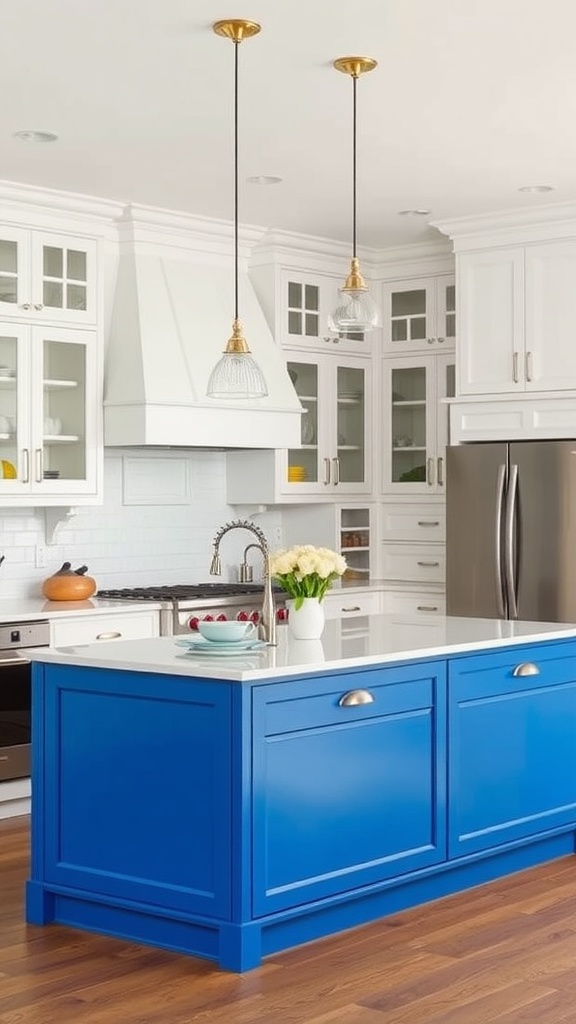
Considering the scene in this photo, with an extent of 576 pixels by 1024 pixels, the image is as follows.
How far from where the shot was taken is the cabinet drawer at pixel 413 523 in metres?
8.05

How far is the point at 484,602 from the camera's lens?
23.8 feet

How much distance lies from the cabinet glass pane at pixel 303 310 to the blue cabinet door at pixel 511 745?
304 cm

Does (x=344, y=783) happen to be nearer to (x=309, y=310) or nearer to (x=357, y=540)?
(x=357, y=540)

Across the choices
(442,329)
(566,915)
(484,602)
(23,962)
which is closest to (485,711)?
(566,915)

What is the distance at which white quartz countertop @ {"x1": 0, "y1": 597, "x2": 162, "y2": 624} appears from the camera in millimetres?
6195

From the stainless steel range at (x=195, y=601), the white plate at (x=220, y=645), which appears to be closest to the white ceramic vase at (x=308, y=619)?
the white plate at (x=220, y=645)

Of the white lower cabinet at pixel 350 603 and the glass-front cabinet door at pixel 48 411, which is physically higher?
the glass-front cabinet door at pixel 48 411

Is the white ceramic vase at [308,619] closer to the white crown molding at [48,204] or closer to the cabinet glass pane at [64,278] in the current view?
the cabinet glass pane at [64,278]

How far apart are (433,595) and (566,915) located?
3.39 metres

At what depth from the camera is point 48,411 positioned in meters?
6.79

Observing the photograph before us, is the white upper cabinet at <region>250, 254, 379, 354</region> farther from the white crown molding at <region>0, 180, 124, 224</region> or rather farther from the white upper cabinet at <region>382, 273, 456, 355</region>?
the white crown molding at <region>0, 180, 124, 224</region>

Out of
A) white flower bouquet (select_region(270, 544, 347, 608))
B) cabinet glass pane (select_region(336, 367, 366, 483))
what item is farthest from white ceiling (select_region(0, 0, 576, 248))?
white flower bouquet (select_region(270, 544, 347, 608))

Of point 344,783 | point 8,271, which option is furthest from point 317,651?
point 8,271

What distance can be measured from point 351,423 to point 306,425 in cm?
38
